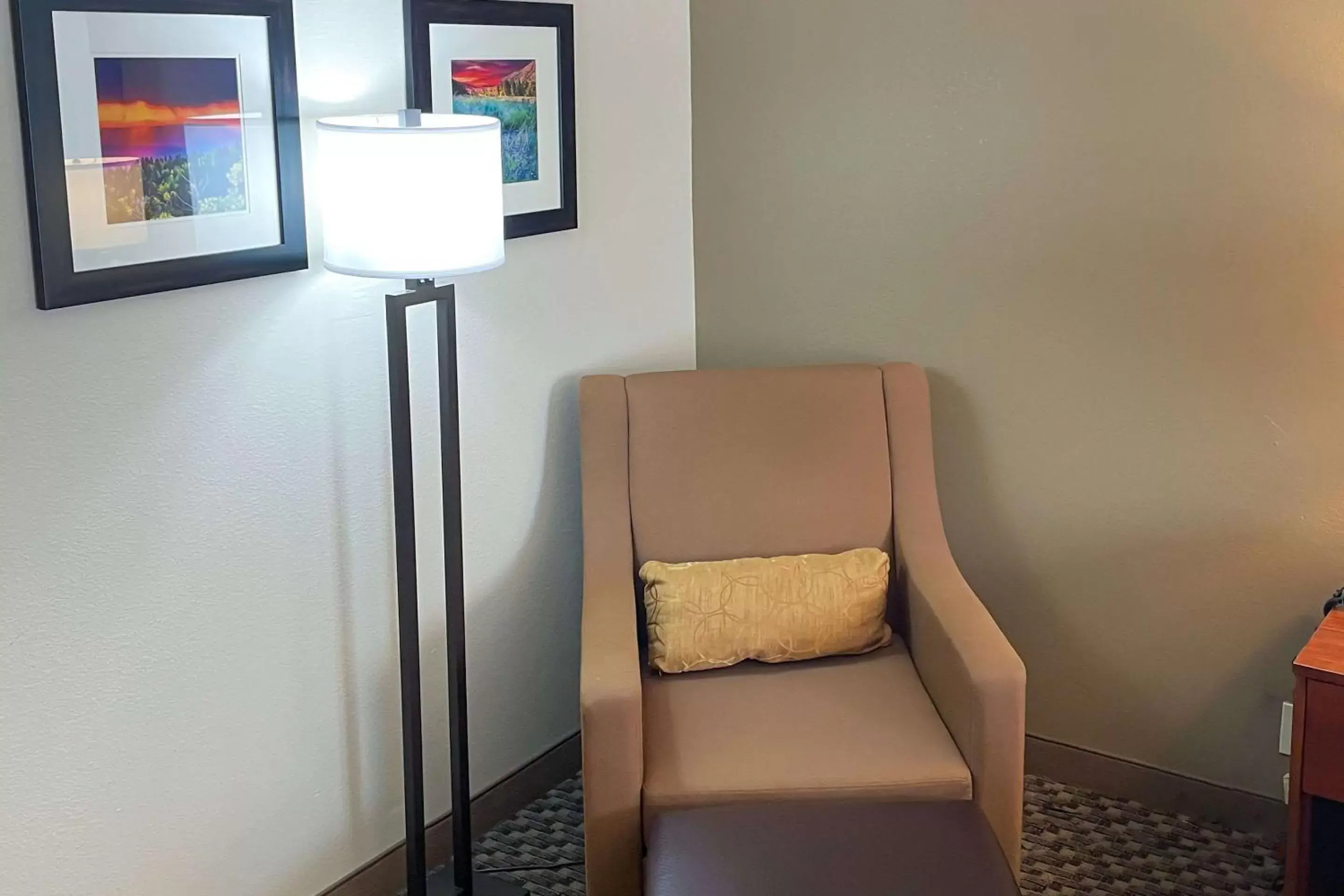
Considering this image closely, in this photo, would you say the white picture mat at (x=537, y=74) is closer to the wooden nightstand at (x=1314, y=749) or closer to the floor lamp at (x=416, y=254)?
the floor lamp at (x=416, y=254)

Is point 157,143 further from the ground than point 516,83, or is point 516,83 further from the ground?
point 516,83

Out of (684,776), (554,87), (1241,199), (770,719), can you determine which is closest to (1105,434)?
(1241,199)

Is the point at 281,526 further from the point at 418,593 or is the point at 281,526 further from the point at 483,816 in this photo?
the point at 483,816

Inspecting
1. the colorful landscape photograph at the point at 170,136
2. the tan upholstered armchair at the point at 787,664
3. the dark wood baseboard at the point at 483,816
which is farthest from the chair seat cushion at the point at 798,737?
the colorful landscape photograph at the point at 170,136

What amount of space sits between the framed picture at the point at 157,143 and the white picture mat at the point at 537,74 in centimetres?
37

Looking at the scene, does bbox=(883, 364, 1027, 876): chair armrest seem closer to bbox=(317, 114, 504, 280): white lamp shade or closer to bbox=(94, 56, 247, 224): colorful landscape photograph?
bbox=(317, 114, 504, 280): white lamp shade

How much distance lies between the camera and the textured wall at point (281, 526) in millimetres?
1874

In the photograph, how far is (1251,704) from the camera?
267 cm

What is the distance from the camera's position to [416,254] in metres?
1.98

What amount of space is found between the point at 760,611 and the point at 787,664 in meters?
0.13

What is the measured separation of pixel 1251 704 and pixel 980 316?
956mm

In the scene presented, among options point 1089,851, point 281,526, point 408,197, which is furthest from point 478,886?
point 408,197

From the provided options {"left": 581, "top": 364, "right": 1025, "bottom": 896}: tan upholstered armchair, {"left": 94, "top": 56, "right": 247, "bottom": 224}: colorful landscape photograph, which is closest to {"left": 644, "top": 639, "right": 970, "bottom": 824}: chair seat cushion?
{"left": 581, "top": 364, "right": 1025, "bottom": 896}: tan upholstered armchair

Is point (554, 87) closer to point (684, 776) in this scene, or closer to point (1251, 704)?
point (684, 776)
